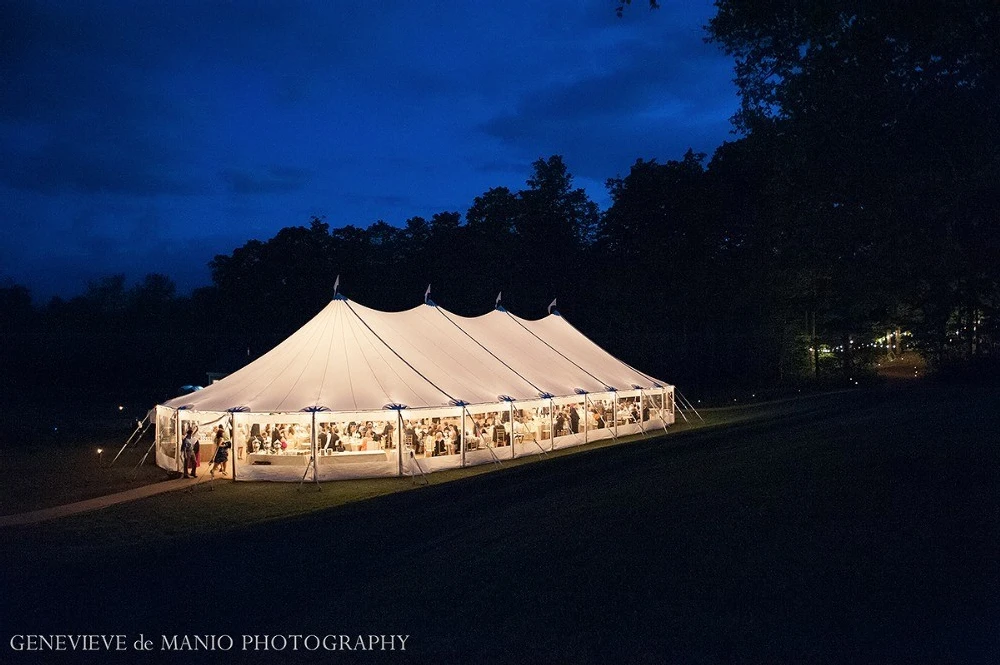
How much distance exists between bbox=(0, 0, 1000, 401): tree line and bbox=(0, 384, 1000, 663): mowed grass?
2.80m

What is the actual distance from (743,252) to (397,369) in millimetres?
26791

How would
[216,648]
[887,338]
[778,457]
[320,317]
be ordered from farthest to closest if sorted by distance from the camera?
[887,338]
[320,317]
[778,457]
[216,648]

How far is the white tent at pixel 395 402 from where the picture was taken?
592 inches

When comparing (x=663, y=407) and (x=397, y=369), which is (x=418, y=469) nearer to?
(x=397, y=369)

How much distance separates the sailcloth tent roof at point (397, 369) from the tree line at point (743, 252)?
6.40m

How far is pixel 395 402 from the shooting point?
1518 centimetres

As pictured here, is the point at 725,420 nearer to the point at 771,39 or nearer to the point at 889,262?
the point at 889,262

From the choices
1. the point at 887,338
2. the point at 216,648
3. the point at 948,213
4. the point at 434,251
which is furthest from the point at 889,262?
the point at 887,338

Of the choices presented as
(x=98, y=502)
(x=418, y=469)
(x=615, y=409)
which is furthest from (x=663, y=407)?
(x=98, y=502)

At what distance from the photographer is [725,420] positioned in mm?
21734

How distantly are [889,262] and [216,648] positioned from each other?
8.22m

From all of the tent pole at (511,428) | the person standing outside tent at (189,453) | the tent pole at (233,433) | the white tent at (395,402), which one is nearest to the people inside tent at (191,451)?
the person standing outside tent at (189,453)

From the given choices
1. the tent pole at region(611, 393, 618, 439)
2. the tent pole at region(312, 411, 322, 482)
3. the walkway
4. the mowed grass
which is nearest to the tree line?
the mowed grass

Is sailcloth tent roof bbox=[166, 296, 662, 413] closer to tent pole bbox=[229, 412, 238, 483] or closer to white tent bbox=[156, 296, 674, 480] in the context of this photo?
white tent bbox=[156, 296, 674, 480]
